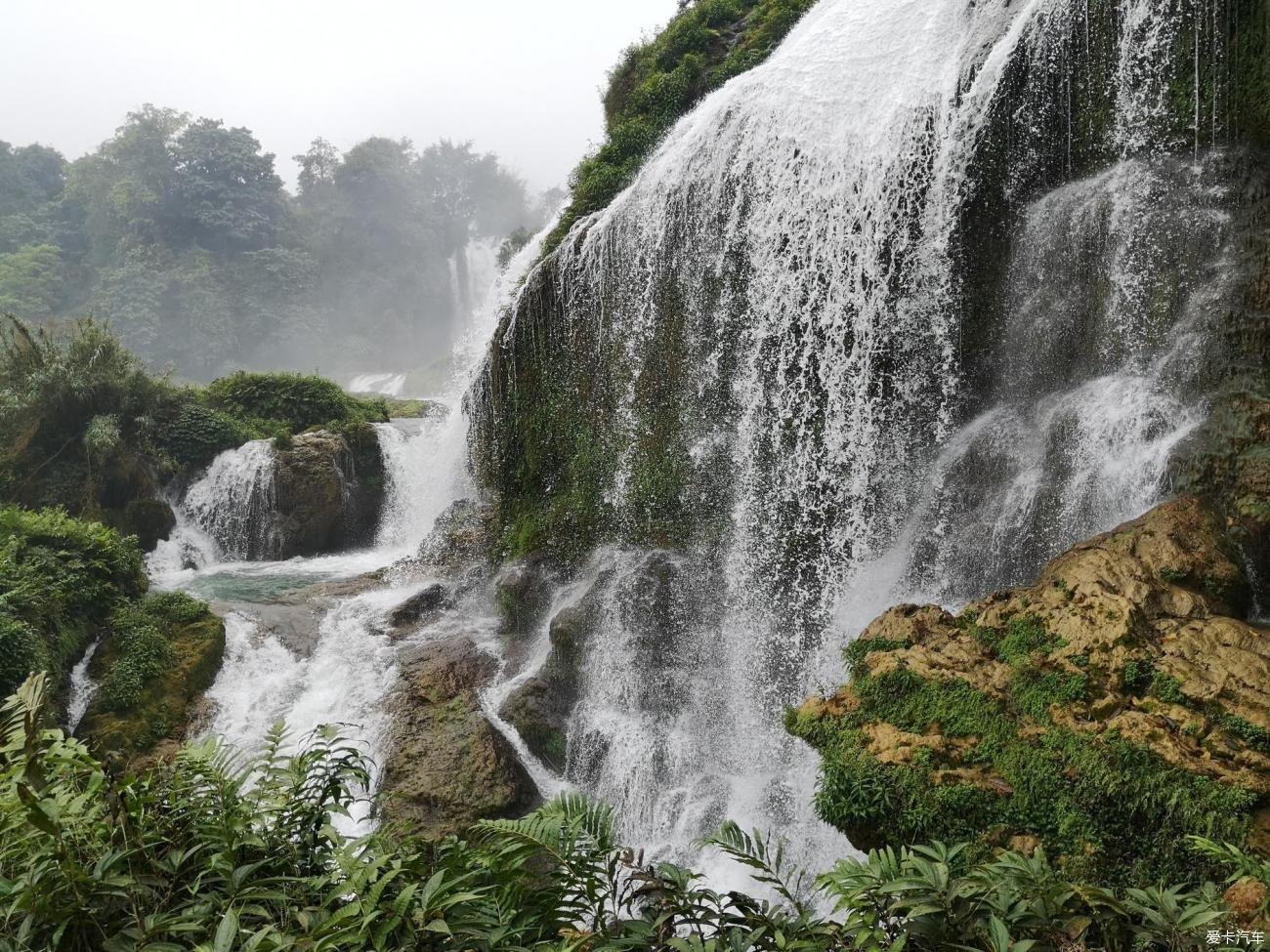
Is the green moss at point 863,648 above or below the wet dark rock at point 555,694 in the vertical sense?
above

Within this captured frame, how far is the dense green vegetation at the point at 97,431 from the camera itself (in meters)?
14.7

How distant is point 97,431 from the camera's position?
49.0ft

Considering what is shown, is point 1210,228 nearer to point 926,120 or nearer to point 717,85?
point 926,120

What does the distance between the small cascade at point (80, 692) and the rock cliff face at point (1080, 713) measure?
310 inches

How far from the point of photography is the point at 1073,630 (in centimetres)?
536

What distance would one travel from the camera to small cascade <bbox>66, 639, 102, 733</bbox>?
8.68 metres

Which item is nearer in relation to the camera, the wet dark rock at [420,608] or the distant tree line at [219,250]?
the wet dark rock at [420,608]

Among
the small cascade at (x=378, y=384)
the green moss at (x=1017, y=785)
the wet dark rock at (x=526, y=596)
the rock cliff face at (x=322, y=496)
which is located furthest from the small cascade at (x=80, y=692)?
the small cascade at (x=378, y=384)

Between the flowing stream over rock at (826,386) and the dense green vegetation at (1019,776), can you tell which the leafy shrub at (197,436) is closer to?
the flowing stream over rock at (826,386)

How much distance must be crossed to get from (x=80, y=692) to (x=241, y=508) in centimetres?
723


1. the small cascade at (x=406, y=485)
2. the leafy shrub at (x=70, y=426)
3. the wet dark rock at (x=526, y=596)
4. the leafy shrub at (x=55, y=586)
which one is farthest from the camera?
the small cascade at (x=406, y=485)

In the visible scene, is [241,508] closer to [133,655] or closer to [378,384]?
[133,655]

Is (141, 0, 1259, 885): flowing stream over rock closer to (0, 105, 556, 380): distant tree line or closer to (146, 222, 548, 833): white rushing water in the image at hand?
(146, 222, 548, 833): white rushing water

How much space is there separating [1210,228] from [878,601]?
4.49m
